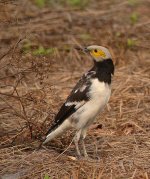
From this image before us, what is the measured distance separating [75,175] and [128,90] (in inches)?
132

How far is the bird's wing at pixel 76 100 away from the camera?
696cm

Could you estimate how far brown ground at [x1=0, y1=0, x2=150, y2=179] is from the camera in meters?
6.72

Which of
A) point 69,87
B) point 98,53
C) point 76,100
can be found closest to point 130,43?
point 69,87

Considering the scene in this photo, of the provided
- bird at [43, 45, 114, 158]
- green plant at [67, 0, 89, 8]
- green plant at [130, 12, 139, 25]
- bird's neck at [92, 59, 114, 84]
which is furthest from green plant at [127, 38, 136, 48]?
bird's neck at [92, 59, 114, 84]

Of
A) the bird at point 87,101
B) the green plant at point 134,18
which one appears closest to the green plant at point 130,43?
the green plant at point 134,18

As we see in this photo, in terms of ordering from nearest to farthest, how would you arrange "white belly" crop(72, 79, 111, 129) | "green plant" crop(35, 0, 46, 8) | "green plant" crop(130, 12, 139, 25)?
"white belly" crop(72, 79, 111, 129) < "green plant" crop(130, 12, 139, 25) < "green plant" crop(35, 0, 46, 8)

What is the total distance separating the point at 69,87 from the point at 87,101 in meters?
2.65

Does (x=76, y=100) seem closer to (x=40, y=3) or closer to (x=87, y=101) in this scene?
(x=87, y=101)

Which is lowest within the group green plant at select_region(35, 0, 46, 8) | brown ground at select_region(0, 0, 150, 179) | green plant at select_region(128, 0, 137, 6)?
brown ground at select_region(0, 0, 150, 179)

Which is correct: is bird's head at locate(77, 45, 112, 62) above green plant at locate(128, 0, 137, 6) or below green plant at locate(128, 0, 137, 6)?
above

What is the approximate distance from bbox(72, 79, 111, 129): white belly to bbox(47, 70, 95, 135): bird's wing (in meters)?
0.05

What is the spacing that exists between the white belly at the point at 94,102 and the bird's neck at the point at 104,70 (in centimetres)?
6

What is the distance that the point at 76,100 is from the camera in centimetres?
701

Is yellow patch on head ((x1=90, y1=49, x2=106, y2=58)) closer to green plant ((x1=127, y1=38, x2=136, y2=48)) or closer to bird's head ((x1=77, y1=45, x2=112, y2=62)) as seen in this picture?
bird's head ((x1=77, y1=45, x2=112, y2=62))
